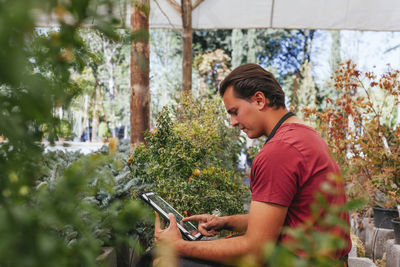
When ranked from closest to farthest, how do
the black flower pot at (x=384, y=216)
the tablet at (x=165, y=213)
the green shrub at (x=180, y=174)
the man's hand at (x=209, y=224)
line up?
the tablet at (x=165, y=213) < the man's hand at (x=209, y=224) < the green shrub at (x=180, y=174) < the black flower pot at (x=384, y=216)

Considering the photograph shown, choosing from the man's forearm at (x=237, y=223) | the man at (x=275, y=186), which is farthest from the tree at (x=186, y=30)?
the man at (x=275, y=186)

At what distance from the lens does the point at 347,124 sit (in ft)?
16.2

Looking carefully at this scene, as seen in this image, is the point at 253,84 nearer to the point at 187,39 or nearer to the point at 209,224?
the point at 209,224

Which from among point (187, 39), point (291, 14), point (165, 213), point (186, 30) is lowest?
point (165, 213)

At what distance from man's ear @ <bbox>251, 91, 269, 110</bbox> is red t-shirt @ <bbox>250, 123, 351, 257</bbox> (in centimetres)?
26

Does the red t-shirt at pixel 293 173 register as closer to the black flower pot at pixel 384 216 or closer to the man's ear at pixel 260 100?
the man's ear at pixel 260 100

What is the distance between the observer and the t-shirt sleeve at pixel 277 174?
144cm

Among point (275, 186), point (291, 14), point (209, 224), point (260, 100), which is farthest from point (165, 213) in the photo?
point (291, 14)

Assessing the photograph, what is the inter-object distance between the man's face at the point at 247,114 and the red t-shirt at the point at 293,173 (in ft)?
0.81

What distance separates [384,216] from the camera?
170 inches

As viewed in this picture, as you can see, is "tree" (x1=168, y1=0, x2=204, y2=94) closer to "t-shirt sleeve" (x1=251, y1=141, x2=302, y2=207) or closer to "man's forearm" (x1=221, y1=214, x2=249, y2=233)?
"man's forearm" (x1=221, y1=214, x2=249, y2=233)

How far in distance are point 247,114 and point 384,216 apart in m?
3.25

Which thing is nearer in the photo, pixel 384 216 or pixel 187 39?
pixel 384 216

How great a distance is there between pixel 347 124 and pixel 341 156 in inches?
20.7
